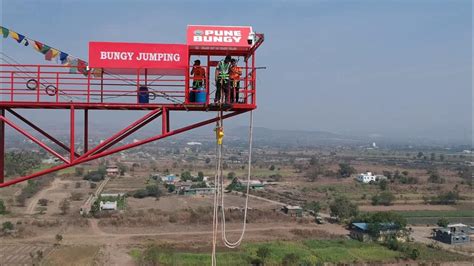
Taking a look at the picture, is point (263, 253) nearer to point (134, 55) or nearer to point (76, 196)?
point (134, 55)

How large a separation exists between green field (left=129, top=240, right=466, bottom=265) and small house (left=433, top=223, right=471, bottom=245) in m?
3.84

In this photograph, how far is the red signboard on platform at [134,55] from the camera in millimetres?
6438

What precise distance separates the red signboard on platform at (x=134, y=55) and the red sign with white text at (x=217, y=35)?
0.61 ft

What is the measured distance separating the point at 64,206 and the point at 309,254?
1112 inches

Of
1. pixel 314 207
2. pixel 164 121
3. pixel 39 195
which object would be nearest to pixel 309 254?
pixel 314 207

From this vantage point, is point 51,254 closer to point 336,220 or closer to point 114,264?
point 114,264

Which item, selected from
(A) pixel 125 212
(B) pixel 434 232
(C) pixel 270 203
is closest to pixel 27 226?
(A) pixel 125 212

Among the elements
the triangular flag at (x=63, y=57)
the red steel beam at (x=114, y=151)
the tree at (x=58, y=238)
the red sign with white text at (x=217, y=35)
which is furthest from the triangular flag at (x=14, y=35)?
the tree at (x=58, y=238)

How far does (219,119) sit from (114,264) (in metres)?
26.5

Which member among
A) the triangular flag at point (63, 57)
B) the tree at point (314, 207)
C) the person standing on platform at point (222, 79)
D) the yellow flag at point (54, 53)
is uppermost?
the yellow flag at point (54, 53)

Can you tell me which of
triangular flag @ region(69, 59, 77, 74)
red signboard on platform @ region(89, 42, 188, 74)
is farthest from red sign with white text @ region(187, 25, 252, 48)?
triangular flag @ region(69, 59, 77, 74)

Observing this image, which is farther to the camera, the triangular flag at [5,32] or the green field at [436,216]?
the green field at [436,216]

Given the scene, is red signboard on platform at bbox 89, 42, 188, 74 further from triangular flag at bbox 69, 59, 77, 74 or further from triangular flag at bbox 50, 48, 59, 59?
triangular flag at bbox 50, 48, 59, 59

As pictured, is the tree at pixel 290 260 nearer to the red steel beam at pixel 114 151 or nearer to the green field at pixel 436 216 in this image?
the green field at pixel 436 216
